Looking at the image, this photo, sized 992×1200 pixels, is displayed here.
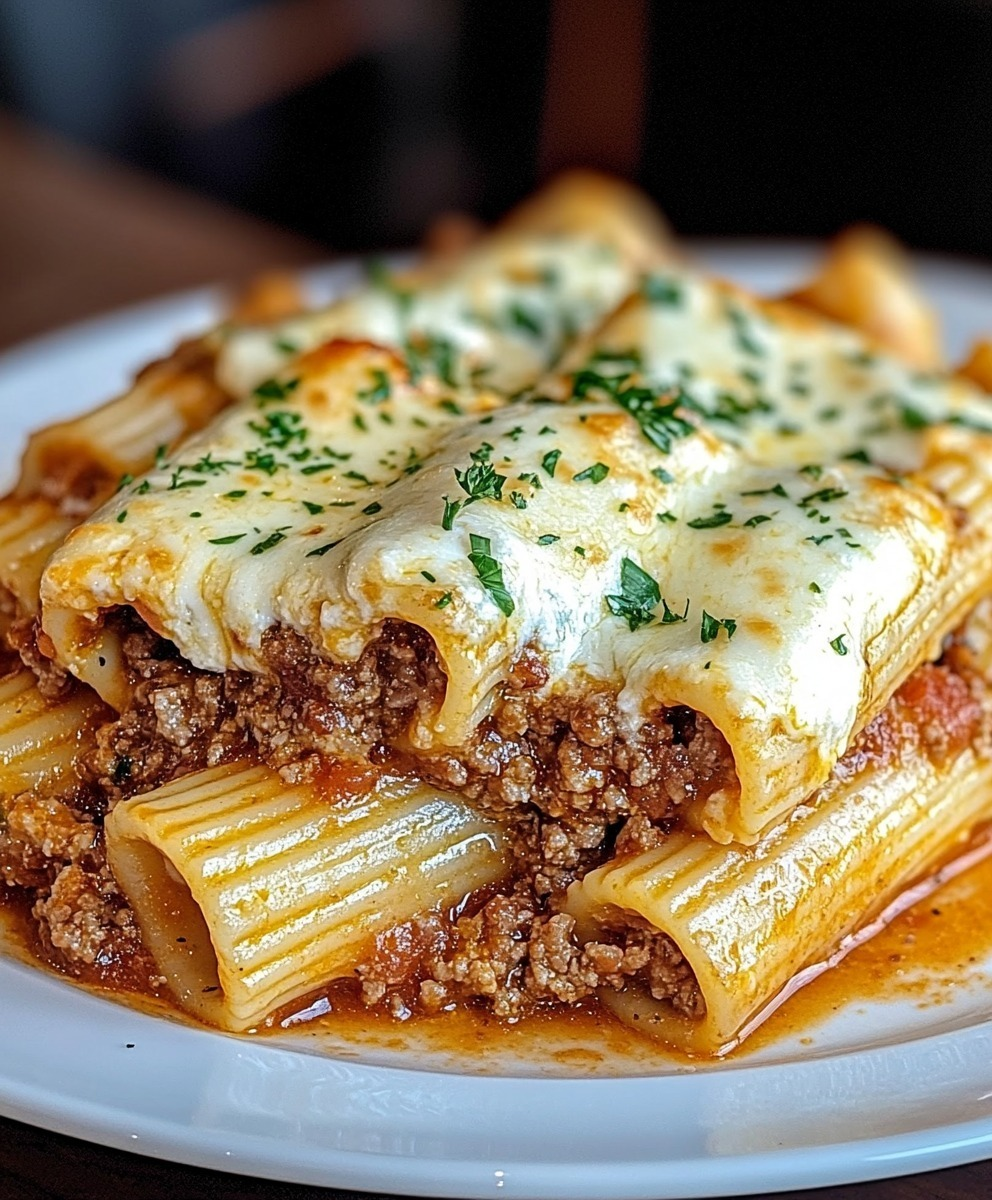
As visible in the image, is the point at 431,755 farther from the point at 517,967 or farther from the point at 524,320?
the point at 524,320

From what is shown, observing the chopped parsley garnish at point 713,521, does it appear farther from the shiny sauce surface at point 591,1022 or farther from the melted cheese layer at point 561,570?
the shiny sauce surface at point 591,1022

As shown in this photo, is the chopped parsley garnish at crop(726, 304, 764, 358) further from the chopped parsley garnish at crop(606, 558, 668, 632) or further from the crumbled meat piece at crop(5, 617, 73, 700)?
the crumbled meat piece at crop(5, 617, 73, 700)

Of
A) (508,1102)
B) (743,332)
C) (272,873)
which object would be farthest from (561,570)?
(743,332)

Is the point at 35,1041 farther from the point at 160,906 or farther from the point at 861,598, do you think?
the point at 861,598

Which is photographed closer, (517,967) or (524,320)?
(517,967)

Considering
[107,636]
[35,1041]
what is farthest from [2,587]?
[35,1041]

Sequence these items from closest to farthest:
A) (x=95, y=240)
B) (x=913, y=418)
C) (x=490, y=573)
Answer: (x=490, y=573) → (x=913, y=418) → (x=95, y=240)

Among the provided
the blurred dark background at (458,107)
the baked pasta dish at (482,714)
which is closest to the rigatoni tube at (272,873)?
the baked pasta dish at (482,714)
